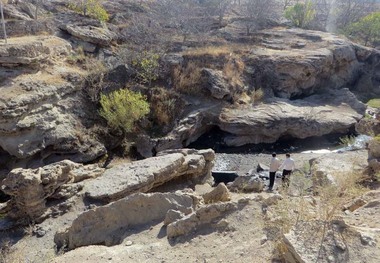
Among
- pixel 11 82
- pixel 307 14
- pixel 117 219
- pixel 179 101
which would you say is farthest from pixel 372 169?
pixel 307 14

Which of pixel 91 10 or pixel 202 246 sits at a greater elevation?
pixel 91 10

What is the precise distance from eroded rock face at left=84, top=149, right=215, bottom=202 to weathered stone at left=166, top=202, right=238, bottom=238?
414cm

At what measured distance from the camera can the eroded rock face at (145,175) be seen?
34.5 feet

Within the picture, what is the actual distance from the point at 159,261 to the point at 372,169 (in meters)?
8.73

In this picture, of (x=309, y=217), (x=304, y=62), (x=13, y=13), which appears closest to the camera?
(x=309, y=217)

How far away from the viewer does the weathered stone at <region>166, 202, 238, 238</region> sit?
21.8 feet

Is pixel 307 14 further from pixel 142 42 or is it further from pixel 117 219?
pixel 117 219

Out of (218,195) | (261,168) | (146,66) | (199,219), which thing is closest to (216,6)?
(146,66)

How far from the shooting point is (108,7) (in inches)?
1293

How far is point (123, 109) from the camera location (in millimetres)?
16281

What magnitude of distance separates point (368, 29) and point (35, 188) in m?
41.2

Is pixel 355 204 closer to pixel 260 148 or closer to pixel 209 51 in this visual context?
pixel 260 148

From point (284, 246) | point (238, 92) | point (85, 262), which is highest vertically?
point (284, 246)

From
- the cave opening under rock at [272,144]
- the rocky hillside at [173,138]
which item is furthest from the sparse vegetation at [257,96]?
the cave opening under rock at [272,144]
